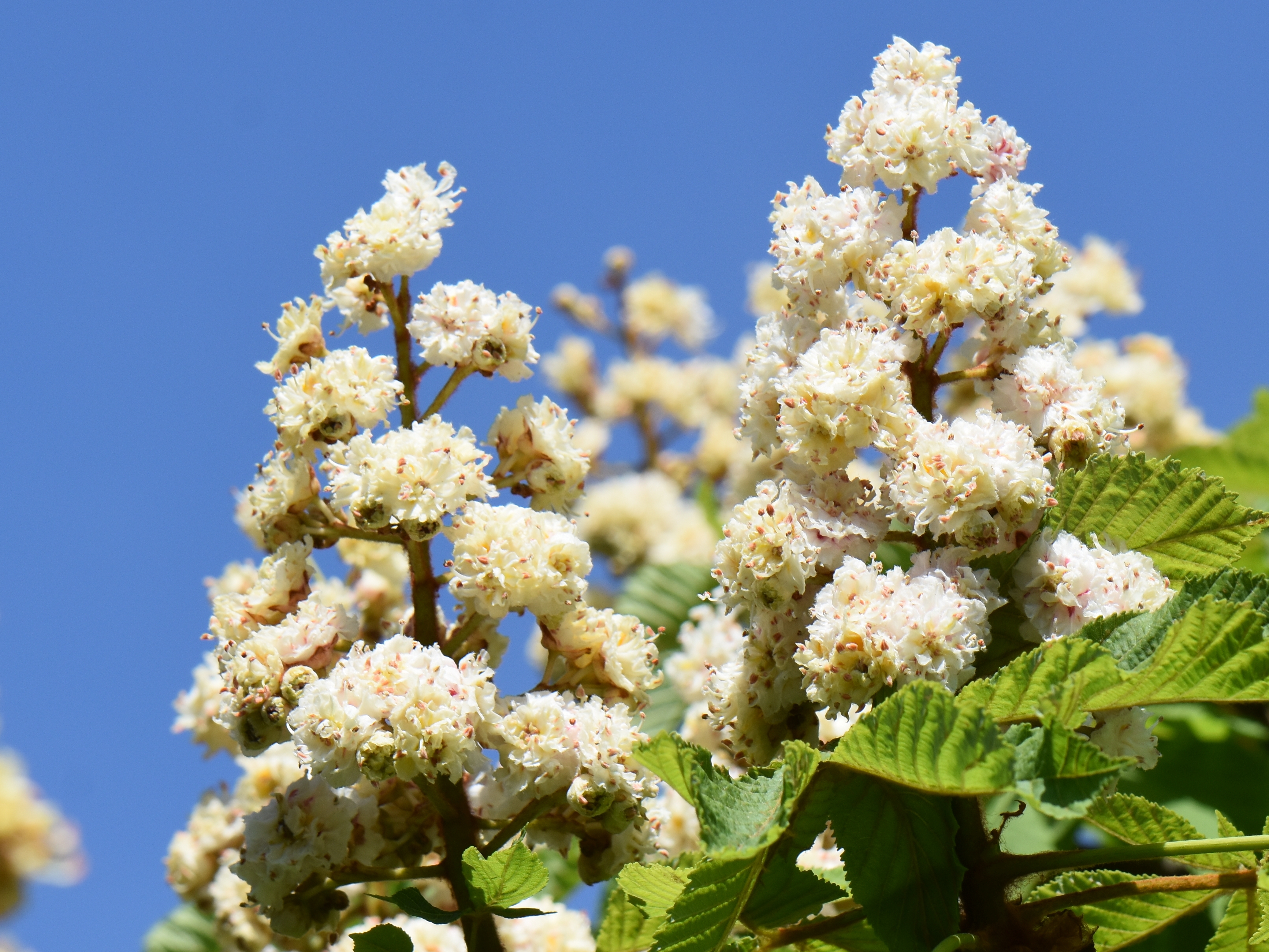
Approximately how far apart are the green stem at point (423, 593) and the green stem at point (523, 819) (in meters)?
0.34

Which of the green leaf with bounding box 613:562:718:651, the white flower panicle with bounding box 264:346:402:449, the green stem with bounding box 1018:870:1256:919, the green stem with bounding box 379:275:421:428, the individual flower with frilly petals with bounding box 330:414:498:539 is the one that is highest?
the green leaf with bounding box 613:562:718:651

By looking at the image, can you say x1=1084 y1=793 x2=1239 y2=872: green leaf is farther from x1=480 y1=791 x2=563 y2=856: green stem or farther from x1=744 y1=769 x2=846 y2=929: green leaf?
x1=480 y1=791 x2=563 y2=856: green stem

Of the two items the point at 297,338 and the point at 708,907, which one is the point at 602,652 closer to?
the point at 708,907

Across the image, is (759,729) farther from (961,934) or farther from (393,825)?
(393,825)

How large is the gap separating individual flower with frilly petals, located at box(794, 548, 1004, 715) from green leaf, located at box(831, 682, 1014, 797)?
0.16m

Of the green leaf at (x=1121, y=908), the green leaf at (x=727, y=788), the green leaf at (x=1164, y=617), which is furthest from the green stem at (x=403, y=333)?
the green leaf at (x=1121, y=908)

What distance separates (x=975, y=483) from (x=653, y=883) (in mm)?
761

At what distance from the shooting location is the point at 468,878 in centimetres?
197

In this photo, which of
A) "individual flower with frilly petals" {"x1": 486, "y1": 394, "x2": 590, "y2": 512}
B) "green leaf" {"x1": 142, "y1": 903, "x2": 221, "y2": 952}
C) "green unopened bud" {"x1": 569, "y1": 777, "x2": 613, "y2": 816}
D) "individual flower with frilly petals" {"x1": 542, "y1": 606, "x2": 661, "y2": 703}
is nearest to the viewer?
"green unopened bud" {"x1": 569, "y1": 777, "x2": 613, "y2": 816}

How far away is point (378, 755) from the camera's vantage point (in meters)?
1.91

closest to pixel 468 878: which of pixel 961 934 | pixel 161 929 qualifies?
pixel 961 934

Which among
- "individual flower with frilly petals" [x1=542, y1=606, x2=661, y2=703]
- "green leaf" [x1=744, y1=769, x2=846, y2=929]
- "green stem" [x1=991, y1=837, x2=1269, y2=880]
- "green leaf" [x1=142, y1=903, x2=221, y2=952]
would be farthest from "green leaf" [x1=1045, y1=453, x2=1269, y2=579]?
"green leaf" [x1=142, y1=903, x2=221, y2=952]

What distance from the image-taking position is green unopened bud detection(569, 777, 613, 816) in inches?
79.1

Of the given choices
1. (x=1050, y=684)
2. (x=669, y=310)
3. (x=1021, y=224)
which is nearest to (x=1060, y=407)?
(x=1021, y=224)
